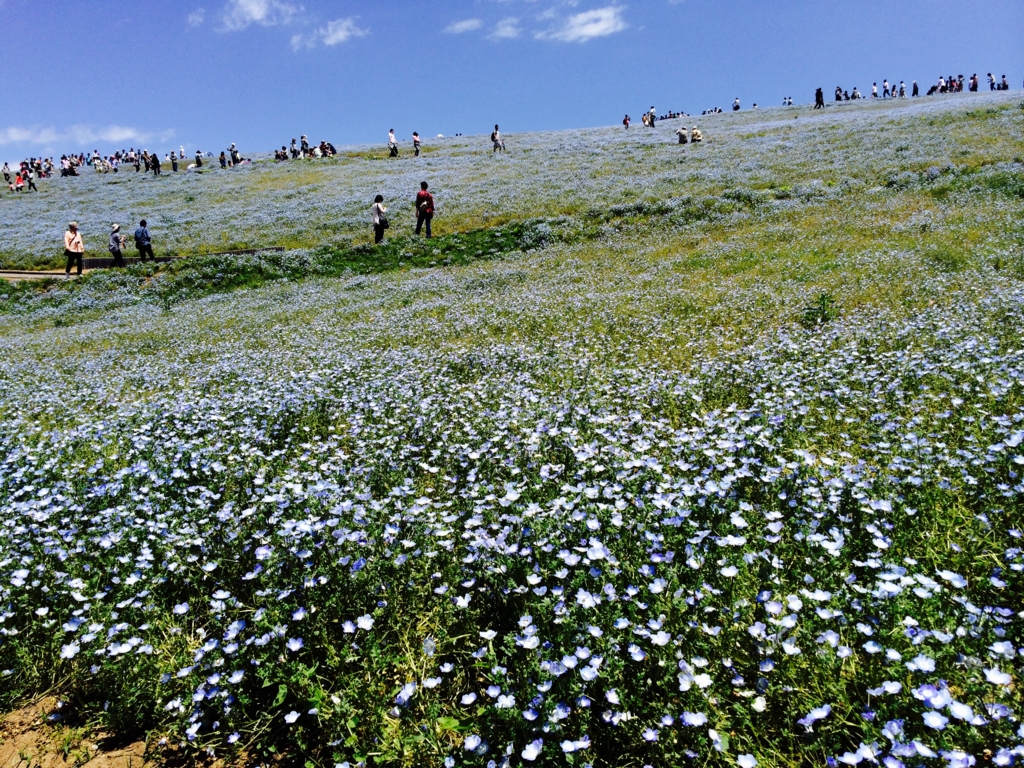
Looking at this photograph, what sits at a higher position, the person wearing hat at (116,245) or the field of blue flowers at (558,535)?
the person wearing hat at (116,245)

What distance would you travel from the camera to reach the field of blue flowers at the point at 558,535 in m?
2.82

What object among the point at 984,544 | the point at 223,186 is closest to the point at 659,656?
the point at 984,544

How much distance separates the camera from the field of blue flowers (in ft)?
9.24

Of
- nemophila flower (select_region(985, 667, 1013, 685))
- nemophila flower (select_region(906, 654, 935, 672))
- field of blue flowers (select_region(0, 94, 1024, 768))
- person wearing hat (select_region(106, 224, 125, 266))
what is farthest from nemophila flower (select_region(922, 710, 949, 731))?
person wearing hat (select_region(106, 224, 125, 266))

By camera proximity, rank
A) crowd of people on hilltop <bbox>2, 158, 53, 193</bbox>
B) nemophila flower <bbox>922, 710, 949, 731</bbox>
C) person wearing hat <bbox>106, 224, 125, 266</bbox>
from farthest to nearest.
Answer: crowd of people on hilltop <bbox>2, 158, 53, 193</bbox> → person wearing hat <bbox>106, 224, 125, 266</bbox> → nemophila flower <bbox>922, 710, 949, 731</bbox>

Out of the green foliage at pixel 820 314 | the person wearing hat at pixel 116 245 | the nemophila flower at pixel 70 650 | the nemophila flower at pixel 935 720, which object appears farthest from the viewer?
the person wearing hat at pixel 116 245

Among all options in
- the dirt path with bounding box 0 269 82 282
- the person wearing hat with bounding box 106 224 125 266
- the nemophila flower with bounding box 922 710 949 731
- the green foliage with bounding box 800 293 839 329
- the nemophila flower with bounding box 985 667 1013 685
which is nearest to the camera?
the nemophila flower with bounding box 922 710 949 731

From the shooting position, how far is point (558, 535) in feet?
12.8

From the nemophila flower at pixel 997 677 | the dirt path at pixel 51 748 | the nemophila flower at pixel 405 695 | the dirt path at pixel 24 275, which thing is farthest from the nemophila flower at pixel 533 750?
the dirt path at pixel 24 275

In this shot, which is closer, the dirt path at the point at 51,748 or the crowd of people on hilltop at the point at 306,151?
the dirt path at the point at 51,748

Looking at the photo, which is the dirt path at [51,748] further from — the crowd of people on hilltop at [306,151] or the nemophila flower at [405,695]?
the crowd of people on hilltop at [306,151]

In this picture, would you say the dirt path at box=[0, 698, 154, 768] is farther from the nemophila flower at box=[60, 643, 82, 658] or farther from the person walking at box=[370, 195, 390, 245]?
the person walking at box=[370, 195, 390, 245]

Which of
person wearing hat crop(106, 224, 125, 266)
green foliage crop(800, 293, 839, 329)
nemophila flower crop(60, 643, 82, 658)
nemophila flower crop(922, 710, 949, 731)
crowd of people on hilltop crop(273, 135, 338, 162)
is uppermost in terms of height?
crowd of people on hilltop crop(273, 135, 338, 162)

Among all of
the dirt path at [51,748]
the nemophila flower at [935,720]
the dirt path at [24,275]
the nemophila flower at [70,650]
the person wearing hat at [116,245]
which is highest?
the person wearing hat at [116,245]
